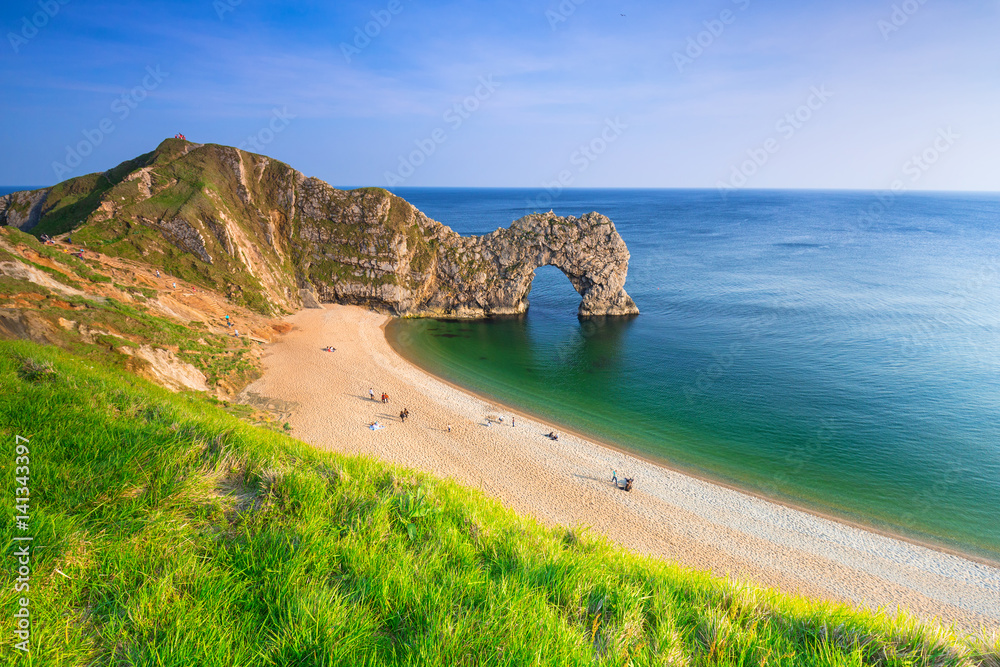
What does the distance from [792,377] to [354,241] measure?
53.7 metres

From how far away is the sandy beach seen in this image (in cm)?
1905

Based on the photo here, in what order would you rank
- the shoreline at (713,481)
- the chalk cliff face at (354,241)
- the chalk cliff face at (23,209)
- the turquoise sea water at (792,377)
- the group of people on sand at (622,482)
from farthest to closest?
the chalk cliff face at (23,209), the chalk cliff face at (354,241), the turquoise sea water at (792,377), the group of people on sand at (622,482), the shoreline at (713,481)

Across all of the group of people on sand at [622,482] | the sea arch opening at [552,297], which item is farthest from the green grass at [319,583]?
the sea arch opening at [552,297]

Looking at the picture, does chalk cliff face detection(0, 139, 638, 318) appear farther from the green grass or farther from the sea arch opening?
the green grass

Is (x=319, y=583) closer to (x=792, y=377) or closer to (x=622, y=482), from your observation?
(x=622, y=482)

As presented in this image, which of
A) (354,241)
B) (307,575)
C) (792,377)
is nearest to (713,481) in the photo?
(792,377)

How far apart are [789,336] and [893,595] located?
38.3m

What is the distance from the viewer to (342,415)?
3081 cm

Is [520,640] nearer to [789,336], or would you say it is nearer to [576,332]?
[576,332]

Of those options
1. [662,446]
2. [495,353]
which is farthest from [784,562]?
[495,353]

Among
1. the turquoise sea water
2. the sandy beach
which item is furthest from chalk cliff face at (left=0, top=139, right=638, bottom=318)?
the sandy beach

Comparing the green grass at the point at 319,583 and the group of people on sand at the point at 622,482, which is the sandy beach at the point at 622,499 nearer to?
the group of people on sand at the point at 622,482

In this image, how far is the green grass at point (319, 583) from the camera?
10.9ft

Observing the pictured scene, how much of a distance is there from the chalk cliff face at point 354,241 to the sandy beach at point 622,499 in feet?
68.9
